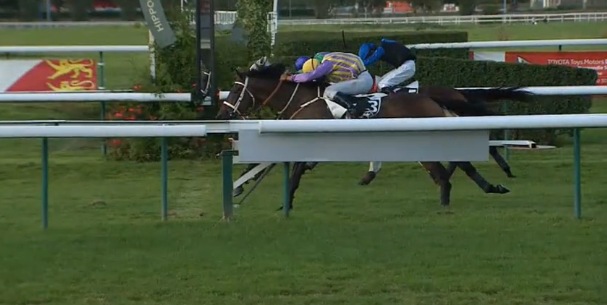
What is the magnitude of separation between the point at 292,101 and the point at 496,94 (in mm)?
1583

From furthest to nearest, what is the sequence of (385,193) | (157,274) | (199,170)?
(199,170), (385,193), (157,274)

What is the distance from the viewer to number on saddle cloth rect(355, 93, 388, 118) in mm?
8742

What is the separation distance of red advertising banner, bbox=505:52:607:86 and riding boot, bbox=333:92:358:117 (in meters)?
6.35

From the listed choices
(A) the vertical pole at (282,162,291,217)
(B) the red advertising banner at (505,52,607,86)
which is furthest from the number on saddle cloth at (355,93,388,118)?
(B) the red advertising banner at (505,52,607,86)

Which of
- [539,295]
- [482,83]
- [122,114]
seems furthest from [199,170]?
[539,295]

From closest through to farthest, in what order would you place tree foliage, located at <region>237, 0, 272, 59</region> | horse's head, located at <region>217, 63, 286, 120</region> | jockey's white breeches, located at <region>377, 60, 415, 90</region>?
horse's head, located at <region>217, 63, 286, 120</region> < jockey's white breeches, located at <region>377, 60, 415, 90</region> < tree foliage, located at <region>237, 0, 272, 59</region>

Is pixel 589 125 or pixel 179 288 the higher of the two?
pixel 589 125

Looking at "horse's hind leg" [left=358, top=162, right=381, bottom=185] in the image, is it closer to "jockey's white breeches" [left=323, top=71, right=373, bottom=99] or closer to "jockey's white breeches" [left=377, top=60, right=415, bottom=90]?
"jockey's white breeches" [left=323, top=71, right=373, bottom=99]

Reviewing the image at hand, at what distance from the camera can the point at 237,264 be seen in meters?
5.52

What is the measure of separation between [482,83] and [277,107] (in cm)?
494

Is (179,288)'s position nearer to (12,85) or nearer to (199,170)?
(199,170)

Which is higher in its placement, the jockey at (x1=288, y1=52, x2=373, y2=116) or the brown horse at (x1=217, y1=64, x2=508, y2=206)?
the jockey at (x1=288, y1=52, x2=373, y2=116)

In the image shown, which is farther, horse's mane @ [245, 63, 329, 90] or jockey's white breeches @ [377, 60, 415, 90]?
jockey's white breeches @ [377, 60, 415, 90]

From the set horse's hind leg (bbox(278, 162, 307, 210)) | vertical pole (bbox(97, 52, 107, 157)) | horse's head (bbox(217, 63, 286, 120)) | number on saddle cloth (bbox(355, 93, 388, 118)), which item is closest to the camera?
horse's hind leg (bbox(278, 162, 307, 210))
